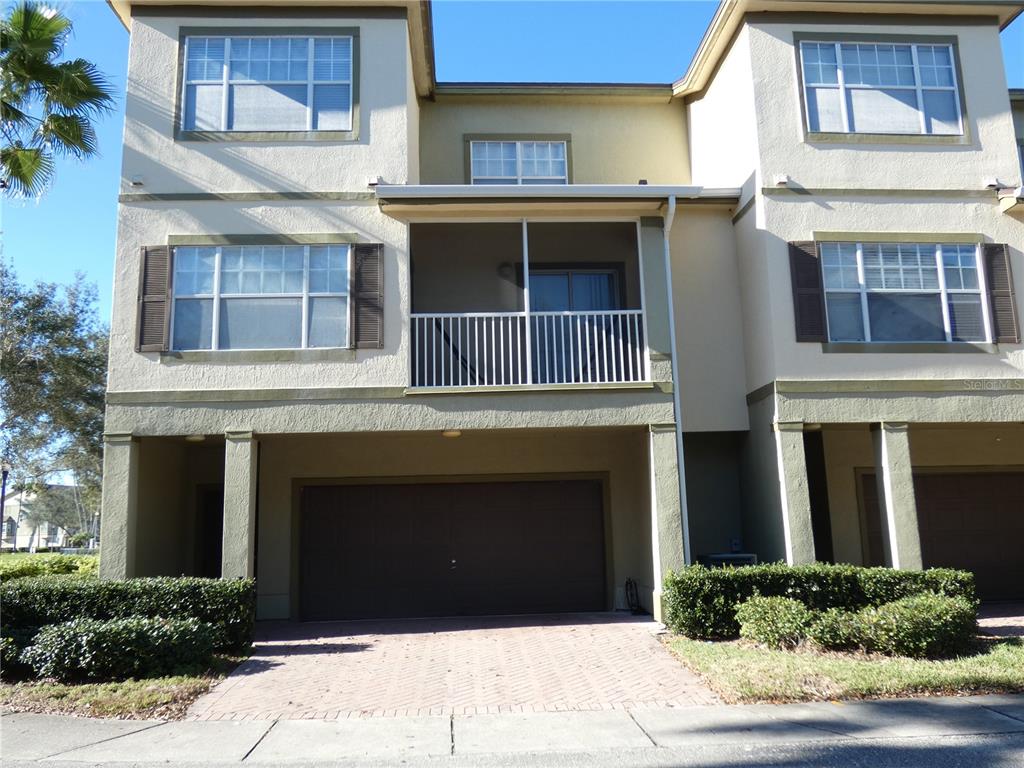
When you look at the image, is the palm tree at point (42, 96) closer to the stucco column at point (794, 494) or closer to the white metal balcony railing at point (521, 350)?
the white metal balcony railing at point (521, 350)

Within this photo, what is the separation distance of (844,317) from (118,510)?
404 inches

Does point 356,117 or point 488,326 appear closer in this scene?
point 356,117

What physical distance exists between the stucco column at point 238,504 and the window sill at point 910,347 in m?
8.08

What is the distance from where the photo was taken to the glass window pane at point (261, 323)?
1165 cm

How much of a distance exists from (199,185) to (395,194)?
112 inches

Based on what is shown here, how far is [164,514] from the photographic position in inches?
509

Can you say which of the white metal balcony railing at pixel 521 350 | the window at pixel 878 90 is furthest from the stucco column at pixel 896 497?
the window at pixel 878 90

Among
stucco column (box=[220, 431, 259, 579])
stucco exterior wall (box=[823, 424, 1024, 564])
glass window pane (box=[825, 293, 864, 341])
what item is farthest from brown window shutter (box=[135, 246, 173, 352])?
stucco exterior wall (box=[823, 424, 1024, 564])

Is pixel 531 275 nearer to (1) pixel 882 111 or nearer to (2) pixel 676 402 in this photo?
(2) pixel 676 402

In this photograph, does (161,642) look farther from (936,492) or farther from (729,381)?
(936,492)

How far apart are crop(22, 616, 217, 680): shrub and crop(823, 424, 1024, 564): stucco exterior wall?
31.2 ft

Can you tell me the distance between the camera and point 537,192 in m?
11.9

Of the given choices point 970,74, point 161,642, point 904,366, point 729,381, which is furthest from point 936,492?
point 161,642

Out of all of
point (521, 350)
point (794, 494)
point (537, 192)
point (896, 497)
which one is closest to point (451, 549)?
point (521, 350)
